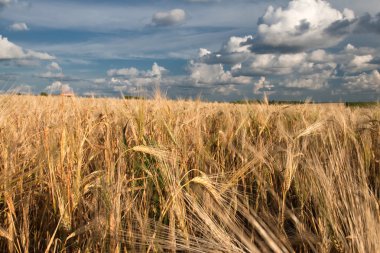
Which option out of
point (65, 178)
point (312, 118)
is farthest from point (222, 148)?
point (312, 118)

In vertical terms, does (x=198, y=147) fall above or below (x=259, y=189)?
above

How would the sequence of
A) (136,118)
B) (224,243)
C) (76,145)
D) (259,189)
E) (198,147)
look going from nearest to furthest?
(224,243), (76,145), (259,189), (198,147), (136,118)

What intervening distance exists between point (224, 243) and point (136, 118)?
119cm

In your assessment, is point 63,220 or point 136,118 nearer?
point 63,220

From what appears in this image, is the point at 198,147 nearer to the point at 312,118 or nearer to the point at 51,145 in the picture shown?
the point at 51,145

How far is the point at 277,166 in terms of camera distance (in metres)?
1.88

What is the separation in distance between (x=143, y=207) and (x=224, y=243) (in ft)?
1.59

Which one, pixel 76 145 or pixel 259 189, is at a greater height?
pixel 76 145

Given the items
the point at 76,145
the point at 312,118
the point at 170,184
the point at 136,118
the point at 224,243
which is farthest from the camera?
the point at 312,118

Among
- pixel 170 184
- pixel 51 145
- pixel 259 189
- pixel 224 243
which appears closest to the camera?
pixel 224 243

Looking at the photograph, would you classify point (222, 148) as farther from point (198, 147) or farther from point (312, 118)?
point (312, 118)

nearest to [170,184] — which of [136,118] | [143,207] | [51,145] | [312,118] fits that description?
[143,207]

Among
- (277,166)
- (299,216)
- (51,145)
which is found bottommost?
(299,216)

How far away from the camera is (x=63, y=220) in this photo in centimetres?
136
